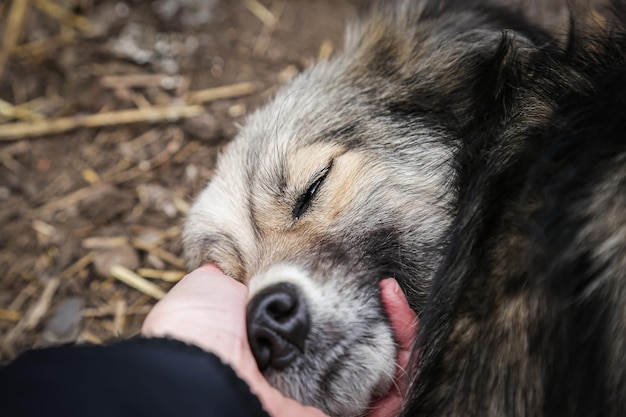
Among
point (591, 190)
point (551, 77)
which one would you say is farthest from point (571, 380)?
point (551, 77)

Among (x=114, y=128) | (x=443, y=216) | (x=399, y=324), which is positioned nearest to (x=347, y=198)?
(x=443, y=216)

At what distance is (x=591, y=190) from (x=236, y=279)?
119cm

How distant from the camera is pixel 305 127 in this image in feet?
8.23

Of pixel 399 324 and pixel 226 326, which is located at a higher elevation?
pixel 399 324

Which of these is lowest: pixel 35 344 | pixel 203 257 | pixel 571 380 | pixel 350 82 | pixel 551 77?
pixel 35 344

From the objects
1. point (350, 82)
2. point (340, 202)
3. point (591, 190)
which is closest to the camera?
point (591, 190)

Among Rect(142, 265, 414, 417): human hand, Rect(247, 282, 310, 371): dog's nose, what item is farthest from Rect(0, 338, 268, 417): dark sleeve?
Rect(247, 282, 310, 371): dog's nose

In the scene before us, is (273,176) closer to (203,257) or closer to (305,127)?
(305,127)

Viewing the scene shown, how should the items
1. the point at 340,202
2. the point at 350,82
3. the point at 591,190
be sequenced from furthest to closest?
1. the point at 350,82
2. the point at 340,202
3. the point at 591,190

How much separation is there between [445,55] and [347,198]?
0.65m

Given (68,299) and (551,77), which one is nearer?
(551,77)

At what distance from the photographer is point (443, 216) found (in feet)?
7.31

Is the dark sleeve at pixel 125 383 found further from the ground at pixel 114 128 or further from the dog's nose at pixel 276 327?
the ground at pixel 114 128

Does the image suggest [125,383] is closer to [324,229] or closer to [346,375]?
[346,375]
